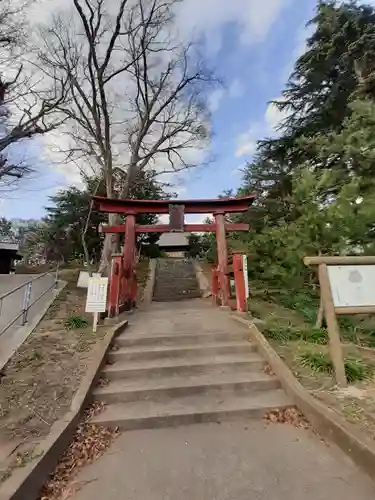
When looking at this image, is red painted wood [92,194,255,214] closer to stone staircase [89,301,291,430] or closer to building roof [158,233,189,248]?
stone staircase [89,301,291,430]

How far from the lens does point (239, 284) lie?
265 inches

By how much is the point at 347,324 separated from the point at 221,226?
3.72m

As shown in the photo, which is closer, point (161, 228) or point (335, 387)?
point (335, 387)

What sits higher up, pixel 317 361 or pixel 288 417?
pixel 317 361

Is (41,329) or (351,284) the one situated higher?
(351,284)

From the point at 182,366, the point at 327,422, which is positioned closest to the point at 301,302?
the point at 182,366

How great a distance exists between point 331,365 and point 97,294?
3.91 m

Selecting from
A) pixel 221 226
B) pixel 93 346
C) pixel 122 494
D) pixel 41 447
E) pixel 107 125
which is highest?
pixel 107 125

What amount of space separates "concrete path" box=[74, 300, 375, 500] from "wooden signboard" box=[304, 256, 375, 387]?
120 cm

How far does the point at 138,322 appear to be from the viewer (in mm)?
6363

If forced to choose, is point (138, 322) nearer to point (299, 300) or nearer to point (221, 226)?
point (221, 226)

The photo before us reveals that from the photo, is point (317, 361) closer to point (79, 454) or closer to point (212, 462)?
point (212, 462)

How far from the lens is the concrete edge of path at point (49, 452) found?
7.11ft

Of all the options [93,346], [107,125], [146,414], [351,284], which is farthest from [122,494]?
[107,125]
